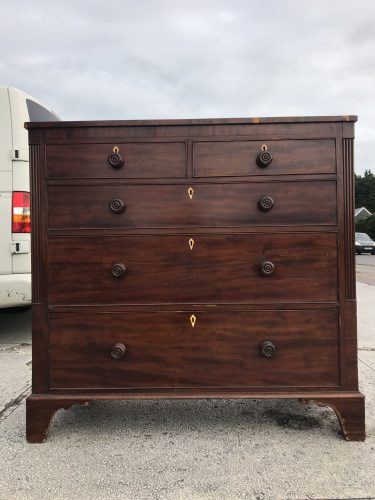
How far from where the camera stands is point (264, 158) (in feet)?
6.39

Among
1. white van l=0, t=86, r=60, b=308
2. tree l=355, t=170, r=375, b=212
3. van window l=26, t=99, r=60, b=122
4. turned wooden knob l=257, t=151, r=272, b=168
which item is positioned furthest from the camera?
tree l=355, t=170, r=375, b=212

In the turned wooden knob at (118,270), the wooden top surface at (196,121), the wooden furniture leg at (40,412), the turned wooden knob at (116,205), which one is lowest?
the wooden furniture leg at (40,412)

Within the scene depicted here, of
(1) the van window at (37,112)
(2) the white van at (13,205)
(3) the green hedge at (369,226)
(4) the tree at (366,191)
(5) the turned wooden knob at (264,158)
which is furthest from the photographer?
(4) the tree at (366,191)

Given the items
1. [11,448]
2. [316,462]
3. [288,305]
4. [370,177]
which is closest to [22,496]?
[11,448]

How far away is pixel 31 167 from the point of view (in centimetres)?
201

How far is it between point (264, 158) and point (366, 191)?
67273 millimetres

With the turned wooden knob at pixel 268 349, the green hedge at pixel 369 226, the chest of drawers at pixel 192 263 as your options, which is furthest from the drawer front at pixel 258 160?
the green hedge at pixel 369 226

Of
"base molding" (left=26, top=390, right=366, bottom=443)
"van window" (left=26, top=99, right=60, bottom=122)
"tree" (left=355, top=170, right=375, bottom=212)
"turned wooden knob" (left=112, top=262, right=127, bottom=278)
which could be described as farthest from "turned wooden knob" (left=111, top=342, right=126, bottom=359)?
"tree" (left=355, top=170, right=375, bottom=212)

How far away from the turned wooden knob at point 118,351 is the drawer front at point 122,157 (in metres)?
0.86

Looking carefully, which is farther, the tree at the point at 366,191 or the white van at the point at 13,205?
the tree at the point at 366,191

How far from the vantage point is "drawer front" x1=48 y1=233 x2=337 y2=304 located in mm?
1983

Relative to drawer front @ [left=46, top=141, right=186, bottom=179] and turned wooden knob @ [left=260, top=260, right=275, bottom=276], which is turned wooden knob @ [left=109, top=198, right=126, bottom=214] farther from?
turned wooden knob @ [left=260, top=260, right=275, bottom=276]

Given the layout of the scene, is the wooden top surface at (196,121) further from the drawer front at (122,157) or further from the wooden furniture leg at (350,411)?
the wooden furniture leg at (350,411)

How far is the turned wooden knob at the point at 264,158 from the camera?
195 centimetres
